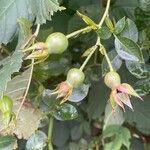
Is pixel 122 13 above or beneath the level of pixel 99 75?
above

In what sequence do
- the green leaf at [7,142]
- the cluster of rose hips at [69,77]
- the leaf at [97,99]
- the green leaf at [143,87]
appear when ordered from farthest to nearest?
the leaf at [97,99]
the green leaf at [143,87]
the green leaf at [7,142]
the cluster of rose hips at [69,77]

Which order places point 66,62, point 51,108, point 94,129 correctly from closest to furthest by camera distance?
point 51,108 → point 66,62 → point 94,129

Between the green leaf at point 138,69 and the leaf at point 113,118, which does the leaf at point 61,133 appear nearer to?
the leaf at point 113,118

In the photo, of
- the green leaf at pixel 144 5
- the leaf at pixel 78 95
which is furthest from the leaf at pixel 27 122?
the green leaf at pixel 144 5

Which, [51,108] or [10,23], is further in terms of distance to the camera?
[51,108]

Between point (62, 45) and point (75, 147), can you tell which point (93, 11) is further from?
point (75, 147)

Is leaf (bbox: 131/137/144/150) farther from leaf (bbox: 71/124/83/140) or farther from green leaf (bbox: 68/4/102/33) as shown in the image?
green leaf (bbox: 68/4/102/33)

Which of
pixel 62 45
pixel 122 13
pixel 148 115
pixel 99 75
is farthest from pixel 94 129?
pixel 62 45
